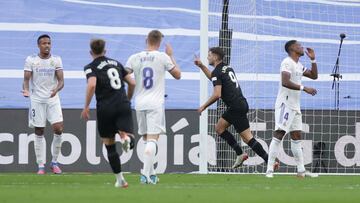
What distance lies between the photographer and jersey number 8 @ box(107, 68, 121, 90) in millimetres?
13375

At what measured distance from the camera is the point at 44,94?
1839 cm

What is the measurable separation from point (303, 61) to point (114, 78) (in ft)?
33.8

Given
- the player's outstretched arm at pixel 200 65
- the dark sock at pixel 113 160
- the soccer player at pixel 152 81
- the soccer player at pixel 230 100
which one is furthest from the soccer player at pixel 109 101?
the soccer player at pixel 230 100

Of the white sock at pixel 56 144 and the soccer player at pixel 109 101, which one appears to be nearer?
the soccer player at pixel 109 101

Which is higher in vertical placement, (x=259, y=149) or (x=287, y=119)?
(x=287, y=119)

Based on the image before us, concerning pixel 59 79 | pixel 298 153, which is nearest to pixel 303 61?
pixel 298 153

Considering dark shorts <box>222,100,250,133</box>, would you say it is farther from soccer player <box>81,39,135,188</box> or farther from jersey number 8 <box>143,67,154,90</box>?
soccer player <box>81,39,135,188</box>

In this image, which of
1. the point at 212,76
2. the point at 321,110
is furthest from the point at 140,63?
the point at 321,110

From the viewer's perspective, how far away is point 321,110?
21.2m

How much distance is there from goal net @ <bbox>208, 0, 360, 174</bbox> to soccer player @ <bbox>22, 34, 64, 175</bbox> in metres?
3.68

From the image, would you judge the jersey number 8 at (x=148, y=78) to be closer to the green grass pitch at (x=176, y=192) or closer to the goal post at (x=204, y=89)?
the green grass pitch at (x=176, y=192)

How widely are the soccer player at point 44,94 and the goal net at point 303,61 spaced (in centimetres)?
368

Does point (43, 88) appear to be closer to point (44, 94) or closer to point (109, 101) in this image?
point (44, 94)

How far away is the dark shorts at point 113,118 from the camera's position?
1332 centimetres
